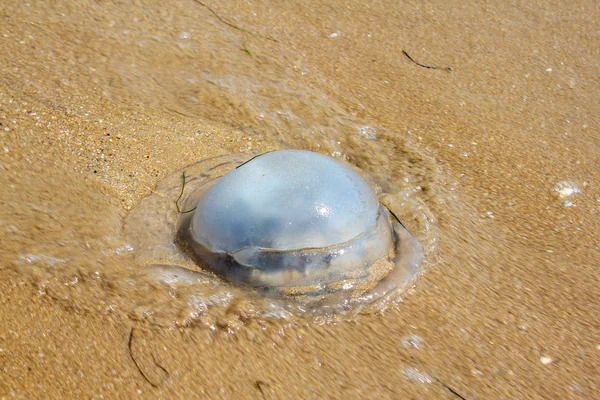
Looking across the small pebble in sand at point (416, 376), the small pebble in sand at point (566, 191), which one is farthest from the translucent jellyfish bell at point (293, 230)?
the small pebble in sand at point (566, 191)

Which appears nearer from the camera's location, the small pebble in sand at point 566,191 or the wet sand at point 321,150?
the wet sand at point 321,150

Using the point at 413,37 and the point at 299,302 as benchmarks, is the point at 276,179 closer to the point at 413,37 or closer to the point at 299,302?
the point at 299,302

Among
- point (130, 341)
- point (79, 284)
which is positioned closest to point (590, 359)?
point (130, 341)

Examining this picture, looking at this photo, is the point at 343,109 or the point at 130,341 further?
the point at 343,109

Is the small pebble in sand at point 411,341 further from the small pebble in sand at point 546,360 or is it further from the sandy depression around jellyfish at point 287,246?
the small pebble in sand at point 546,360

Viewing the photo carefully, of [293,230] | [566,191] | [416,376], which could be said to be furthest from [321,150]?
[416,376]

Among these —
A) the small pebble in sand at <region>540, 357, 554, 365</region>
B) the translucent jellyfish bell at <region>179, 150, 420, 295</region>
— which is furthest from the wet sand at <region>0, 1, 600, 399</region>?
the translucent jellyfish bell at <region>179, 150, 420, 295</region>
